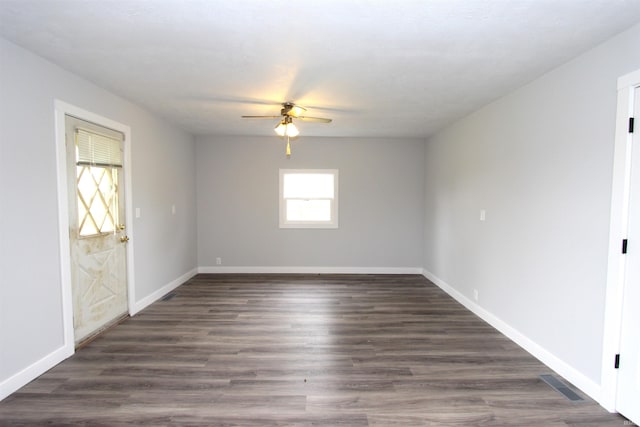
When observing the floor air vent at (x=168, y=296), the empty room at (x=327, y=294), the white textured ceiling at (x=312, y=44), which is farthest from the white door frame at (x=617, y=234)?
the floor air vent at (x=168, y=296)

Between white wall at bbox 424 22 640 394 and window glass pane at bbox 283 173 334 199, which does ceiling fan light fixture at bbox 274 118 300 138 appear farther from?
white wall at bbox 424 22 640 394

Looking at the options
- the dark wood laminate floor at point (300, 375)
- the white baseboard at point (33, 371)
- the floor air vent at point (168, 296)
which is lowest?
the dark wood laminate floor at point (300, 375)

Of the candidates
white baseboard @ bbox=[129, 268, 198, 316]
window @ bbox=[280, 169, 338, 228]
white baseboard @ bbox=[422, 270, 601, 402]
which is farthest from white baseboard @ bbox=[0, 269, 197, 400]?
white baseboard @ bbox=[422, 270, 601, 402]

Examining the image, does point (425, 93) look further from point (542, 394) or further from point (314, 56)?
point (542, 394)

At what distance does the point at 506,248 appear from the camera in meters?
3.27

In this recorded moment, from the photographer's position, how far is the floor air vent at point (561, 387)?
2.24 meters

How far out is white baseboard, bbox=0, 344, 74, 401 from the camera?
220 cm

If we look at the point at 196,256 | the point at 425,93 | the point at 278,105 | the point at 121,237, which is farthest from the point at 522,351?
the point at 196,256

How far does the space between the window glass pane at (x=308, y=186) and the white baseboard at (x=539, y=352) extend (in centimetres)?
288

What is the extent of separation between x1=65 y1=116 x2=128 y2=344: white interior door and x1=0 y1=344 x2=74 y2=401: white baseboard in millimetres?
235

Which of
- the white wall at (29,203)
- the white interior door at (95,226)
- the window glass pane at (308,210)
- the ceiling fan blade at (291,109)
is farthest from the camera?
the window glass pane at (308,210)

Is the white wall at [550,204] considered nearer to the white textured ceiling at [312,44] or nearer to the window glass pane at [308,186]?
the white textured ceiling at [312,44]

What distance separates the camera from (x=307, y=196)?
19.0 ft

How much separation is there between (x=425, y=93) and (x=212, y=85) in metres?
2.19
